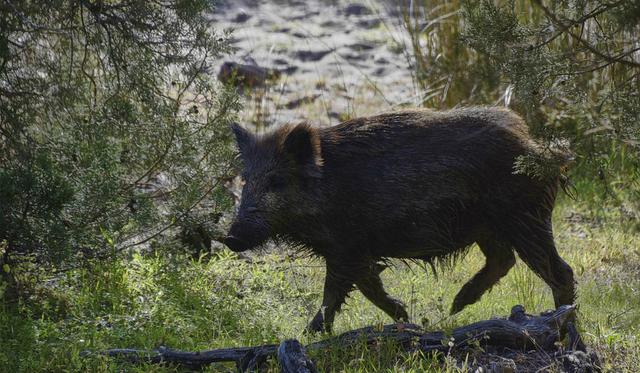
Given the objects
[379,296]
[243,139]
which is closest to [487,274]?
[379,296]

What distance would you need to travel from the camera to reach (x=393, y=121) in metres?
6.10

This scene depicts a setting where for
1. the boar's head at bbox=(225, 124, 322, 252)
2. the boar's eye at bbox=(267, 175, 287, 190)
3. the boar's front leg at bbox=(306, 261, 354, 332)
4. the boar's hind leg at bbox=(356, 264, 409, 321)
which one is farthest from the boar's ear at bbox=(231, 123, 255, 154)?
the boar's hind leg at bbox=(356, 264, 409, 321)

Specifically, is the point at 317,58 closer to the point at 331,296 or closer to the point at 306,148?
the point at 306,148

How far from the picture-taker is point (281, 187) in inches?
236

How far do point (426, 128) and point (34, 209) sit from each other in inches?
96.6

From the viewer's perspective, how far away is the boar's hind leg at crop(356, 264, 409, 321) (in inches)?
241

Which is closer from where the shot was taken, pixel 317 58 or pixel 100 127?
pixel 100 127

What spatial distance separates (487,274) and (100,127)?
2.80m

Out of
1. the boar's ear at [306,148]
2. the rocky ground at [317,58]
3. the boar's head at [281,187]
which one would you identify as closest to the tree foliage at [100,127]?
the boar's head at [281,187]

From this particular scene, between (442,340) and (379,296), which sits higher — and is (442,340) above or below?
below

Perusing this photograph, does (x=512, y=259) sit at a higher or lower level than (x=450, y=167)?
lower

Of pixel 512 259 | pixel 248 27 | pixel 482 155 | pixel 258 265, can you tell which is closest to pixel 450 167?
pixel 482 155

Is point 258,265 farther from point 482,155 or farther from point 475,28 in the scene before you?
point 475,28

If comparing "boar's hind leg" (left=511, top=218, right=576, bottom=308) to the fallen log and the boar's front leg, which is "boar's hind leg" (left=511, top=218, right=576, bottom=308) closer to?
the fallen log
